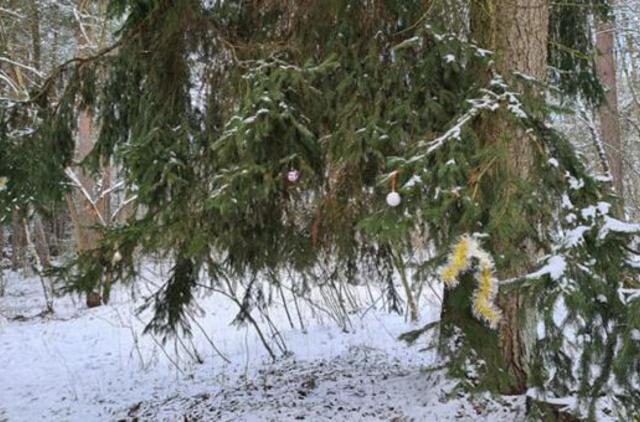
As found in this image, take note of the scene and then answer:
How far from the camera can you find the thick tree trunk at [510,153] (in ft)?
7.94

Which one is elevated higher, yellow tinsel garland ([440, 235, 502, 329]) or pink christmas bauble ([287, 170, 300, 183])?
pink christmas bauble ([287, 170, 300, 183])

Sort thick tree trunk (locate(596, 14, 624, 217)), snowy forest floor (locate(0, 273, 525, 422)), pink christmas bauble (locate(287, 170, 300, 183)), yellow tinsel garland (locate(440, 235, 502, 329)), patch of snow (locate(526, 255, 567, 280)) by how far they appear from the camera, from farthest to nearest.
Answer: thick tree trunk (locate(596, 14, 624, 217))
snowy forest floor (locate(0, 273, 525, 422))
pink christmas bauble (locate(287, 170, 300, 183))
patch of snow (locate(526, 255, 567, 280))
yellow tinsel garland (locate(440, 235, 502, 329))

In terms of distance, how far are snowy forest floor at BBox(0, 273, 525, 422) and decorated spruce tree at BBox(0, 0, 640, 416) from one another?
0.92 metres

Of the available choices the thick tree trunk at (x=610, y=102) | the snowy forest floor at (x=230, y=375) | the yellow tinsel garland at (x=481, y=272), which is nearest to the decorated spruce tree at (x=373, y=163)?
the yellow tinsel garland at (x=481, y=272)

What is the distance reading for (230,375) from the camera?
6.00 meters

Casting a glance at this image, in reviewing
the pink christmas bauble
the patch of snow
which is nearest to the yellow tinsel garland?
the patch of snow

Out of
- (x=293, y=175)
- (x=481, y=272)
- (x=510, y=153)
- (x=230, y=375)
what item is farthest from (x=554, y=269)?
(x=230, y=375)

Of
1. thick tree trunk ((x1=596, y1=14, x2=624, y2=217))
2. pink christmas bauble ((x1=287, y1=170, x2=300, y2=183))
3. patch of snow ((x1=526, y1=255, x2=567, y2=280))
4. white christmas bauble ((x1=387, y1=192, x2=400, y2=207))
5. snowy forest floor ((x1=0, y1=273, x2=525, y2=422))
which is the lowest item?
snowy forest floor ((x1=0, y1=273, x2=525, y2=422))

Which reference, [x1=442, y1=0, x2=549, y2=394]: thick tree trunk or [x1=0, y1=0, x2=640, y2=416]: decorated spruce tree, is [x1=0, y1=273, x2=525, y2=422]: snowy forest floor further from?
[x1=0, y1=0, x2=640, y2=416]: decorated spruce tree

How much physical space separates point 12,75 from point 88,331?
4.75m

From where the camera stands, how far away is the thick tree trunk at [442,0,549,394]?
2420 millimetres

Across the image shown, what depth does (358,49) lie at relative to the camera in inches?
127

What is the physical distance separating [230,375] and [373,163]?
11.9 ft

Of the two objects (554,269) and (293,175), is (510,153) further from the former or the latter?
(293,175)
